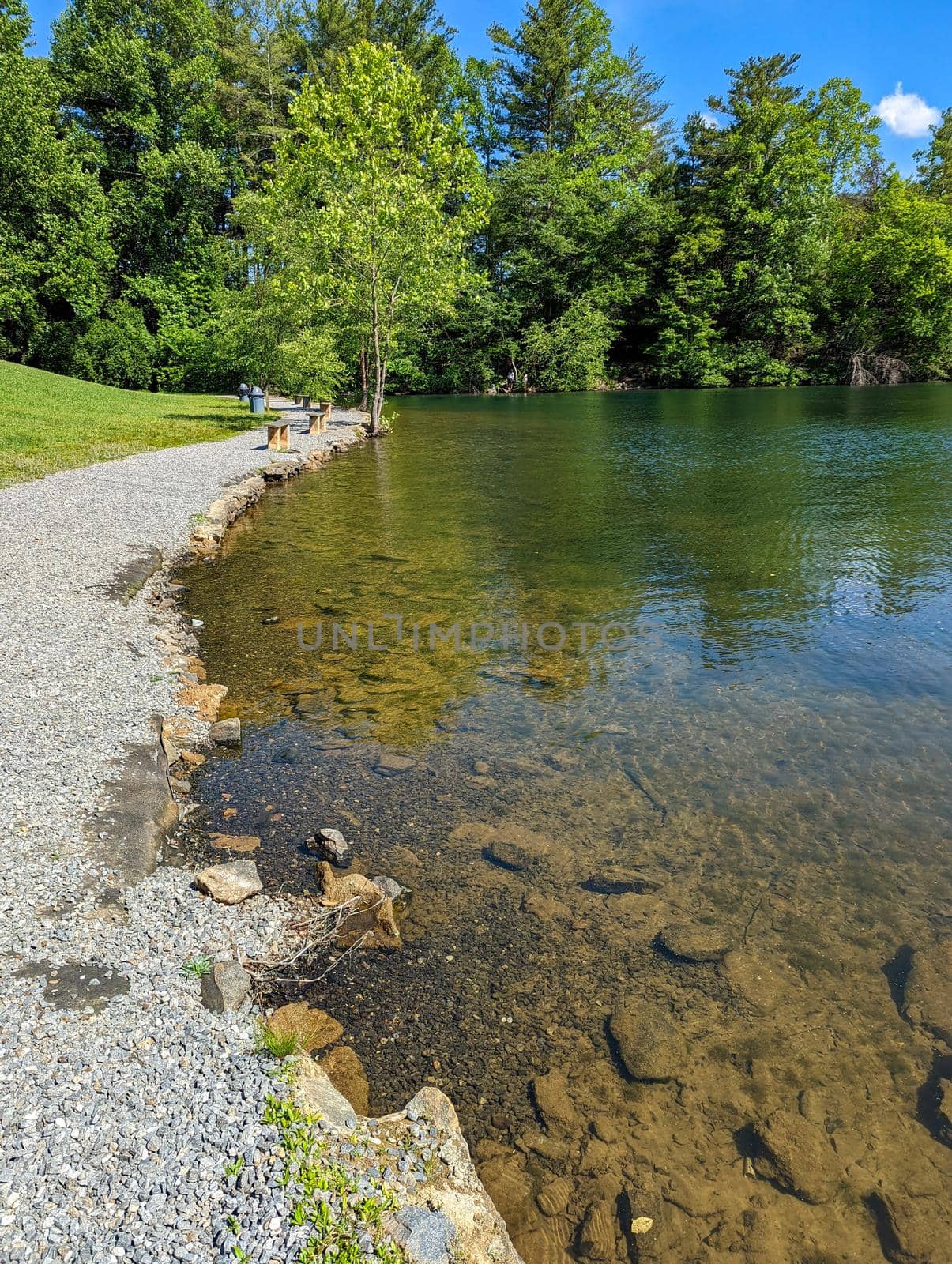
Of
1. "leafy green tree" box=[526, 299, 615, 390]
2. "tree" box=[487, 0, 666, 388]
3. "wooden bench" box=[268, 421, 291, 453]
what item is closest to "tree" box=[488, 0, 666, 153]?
"tree" box=[487, 0, 666, 388]

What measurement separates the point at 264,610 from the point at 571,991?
23.9 ft

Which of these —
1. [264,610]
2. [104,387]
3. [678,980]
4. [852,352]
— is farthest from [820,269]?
[678,980]

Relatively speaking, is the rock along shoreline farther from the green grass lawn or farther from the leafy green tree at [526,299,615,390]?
the leafy green tree at [526,299,615,390]

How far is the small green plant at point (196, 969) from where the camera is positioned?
381 cm

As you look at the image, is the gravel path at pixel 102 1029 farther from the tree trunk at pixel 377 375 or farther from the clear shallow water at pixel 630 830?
the tree trunk at pixel 377 375

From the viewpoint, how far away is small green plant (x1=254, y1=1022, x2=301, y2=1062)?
132 inches

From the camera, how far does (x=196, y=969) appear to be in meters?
3.85

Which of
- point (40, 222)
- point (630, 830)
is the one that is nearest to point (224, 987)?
point (630, 830)

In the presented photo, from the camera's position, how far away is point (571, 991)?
4.24m

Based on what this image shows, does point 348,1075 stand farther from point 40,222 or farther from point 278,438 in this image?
point 40,222

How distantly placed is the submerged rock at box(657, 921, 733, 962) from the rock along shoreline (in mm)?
1798

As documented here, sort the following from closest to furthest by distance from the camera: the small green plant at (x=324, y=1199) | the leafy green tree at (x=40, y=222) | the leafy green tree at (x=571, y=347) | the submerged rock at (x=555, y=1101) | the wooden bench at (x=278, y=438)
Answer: the small green plant at (x=324, y=1199), the submerged rock at (x=555, y=1101), the wooden bench at (x=278, y=438), the leafy green tree at (x=40, y=222), the leafy green tree at (x=571, y=347)

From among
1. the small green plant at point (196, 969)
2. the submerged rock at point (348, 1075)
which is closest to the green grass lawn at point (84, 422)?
the small green plant at point (196, 969)

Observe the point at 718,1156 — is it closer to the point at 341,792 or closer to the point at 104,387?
the point at 341,792
